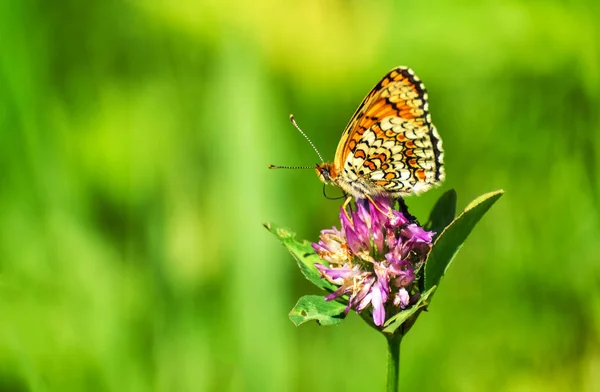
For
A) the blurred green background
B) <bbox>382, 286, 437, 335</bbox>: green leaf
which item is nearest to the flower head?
<bbox>382, 286, 437, 335</bbox>: green leaf

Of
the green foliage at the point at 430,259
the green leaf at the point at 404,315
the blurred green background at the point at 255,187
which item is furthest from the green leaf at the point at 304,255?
the green leaf at the point at 404,315

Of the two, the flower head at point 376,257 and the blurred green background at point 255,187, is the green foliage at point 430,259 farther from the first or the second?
the blurred green background at point 255,187

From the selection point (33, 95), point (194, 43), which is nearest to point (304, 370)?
point (33, 95)

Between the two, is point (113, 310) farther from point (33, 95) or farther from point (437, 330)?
point (437, 330)

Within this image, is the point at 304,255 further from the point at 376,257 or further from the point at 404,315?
the point at 404,315

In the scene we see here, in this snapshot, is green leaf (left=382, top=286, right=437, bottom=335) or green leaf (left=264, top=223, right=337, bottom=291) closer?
green leaf (left=382, top=286, right=437, bottom=335)

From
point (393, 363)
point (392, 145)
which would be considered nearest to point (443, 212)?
point (392, 145)

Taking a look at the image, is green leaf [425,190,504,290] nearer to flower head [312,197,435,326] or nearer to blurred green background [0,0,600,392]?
flower head [312,197,435,326]
